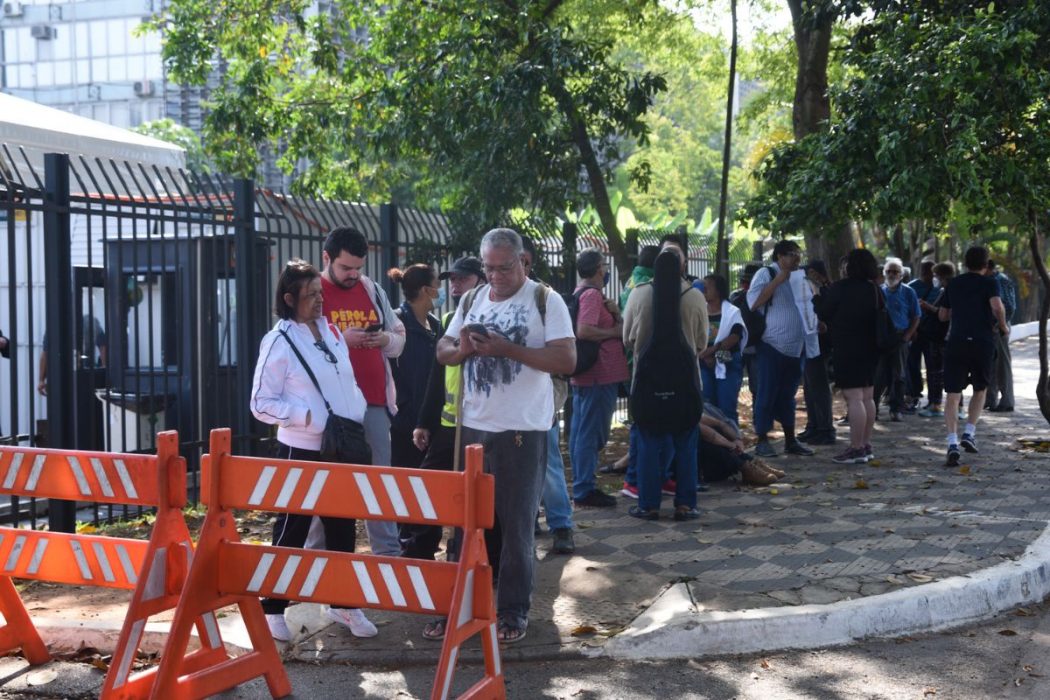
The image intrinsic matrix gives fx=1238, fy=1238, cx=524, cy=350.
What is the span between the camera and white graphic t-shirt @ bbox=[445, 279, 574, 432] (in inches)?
228

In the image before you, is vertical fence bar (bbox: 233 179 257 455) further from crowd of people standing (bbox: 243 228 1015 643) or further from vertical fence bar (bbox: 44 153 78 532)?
vertical fence bar (bbox: 44 153 78 532)

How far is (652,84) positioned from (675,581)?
8.40 m

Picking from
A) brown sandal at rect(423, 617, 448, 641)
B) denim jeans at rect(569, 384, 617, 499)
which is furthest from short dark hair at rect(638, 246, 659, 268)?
brown sandal at rect(423, 617, 448, 641)

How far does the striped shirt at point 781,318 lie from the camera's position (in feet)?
36.5

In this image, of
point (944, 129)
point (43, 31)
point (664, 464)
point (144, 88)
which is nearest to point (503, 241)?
point (664, 464)

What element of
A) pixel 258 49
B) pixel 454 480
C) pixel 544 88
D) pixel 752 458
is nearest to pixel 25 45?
pixel 258 49

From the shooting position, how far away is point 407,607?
4496 millimetres

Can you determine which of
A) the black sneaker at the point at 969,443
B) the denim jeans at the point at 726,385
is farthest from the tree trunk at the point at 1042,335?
the denim jeans at the point at 726,385

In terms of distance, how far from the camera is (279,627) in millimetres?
5809

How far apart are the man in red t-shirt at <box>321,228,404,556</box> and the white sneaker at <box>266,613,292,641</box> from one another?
0.59 meters

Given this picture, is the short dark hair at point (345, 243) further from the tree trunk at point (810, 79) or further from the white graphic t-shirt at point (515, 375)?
the tree trunk at point (810, 79)

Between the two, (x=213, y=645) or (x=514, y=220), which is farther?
(x=514, y=220)

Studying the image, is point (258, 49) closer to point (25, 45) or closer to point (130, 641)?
point (130, 641)

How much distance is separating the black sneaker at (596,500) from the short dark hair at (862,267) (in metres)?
3.30
